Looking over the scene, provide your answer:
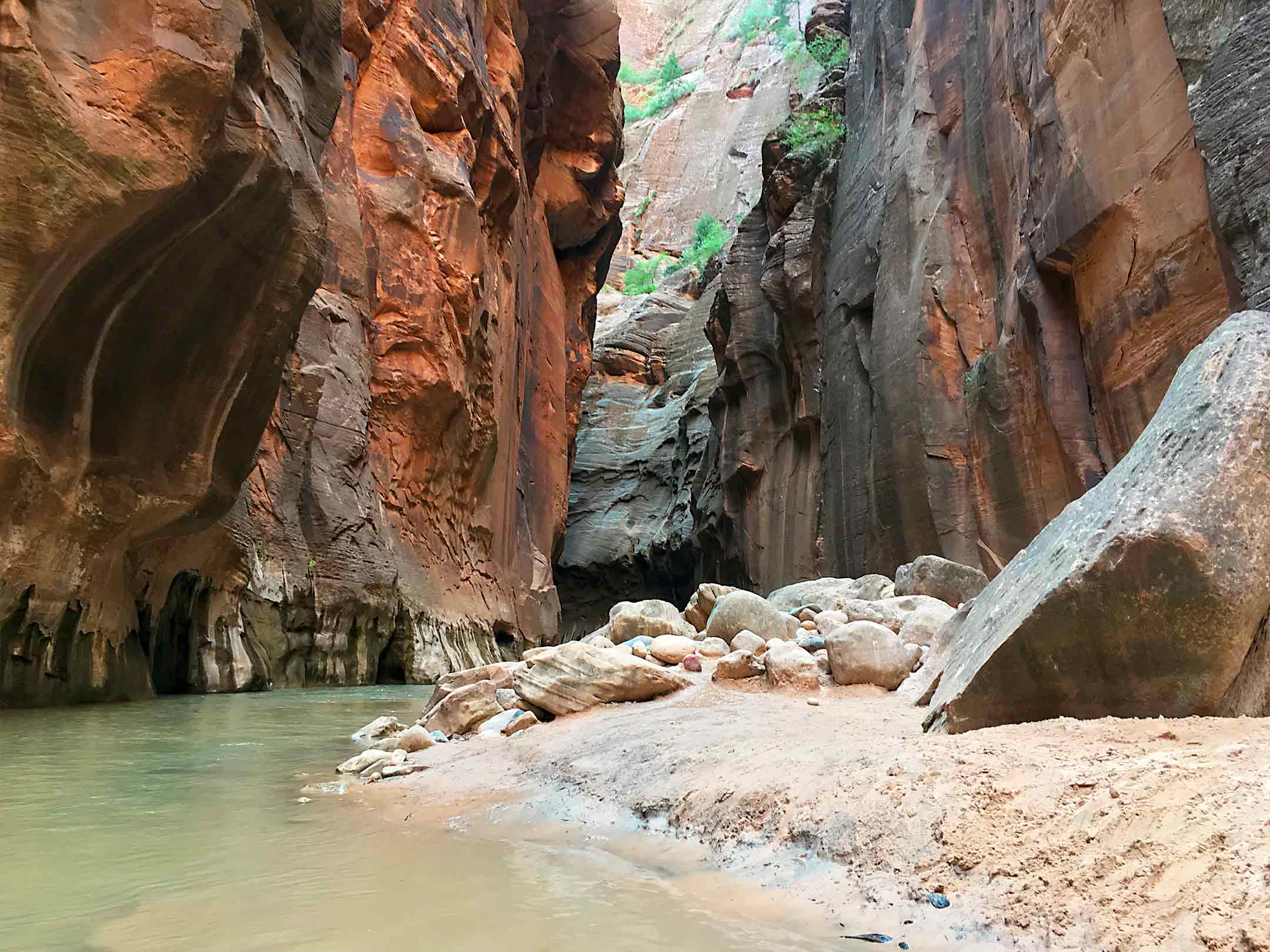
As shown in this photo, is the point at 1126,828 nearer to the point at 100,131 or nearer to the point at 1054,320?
the point at 100,131

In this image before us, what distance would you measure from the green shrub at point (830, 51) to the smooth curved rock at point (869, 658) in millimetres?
19881

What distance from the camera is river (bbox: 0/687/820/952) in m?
1.60

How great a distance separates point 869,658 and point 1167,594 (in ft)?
6.49

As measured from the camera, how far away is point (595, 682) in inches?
165

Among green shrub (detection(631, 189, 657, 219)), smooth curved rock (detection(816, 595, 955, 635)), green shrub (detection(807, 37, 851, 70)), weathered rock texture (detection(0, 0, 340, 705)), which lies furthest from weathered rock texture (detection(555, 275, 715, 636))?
smooth curved rock (detection(816, 595, 955, 635))

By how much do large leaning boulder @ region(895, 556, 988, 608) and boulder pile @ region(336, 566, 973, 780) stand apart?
815 mm

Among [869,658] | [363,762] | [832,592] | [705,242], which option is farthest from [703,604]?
[705,242]

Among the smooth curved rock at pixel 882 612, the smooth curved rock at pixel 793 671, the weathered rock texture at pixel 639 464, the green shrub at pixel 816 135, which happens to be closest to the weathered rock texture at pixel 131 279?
the smooth curved rock at pixel 793 671

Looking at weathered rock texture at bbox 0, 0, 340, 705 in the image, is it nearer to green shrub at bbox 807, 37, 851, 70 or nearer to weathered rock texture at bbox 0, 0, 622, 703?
weathered rock texture at bbox 0, 0, 622, 703

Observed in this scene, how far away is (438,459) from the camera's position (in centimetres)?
1537

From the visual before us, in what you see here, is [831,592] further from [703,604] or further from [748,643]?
[748,643]

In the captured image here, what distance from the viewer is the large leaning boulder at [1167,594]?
2127mm

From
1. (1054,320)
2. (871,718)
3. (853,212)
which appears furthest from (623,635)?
(853,212)

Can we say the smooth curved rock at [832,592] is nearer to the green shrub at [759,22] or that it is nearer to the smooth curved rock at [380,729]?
the smooth curved rock at [380,729]
